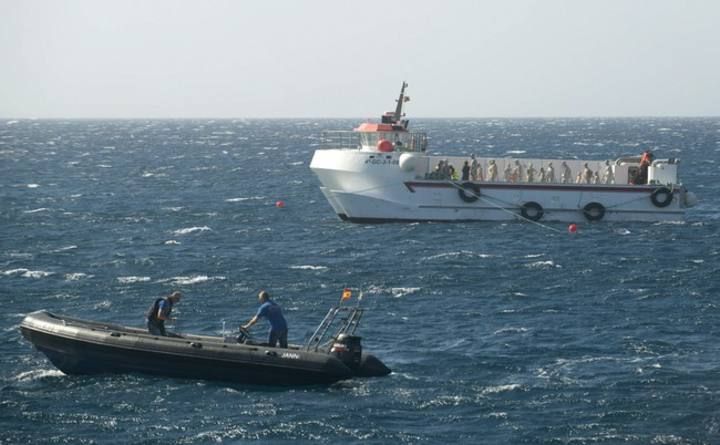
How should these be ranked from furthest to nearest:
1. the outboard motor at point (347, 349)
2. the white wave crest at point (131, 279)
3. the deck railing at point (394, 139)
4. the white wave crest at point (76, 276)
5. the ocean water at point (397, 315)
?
the deck railing at point (394, 139)
the white wave crest at point (76, 276)
the white wave crest at point (131, 279)
the outboard motor at point (347, 349)
the ocean water at point (397, 315)

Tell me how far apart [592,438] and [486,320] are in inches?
517

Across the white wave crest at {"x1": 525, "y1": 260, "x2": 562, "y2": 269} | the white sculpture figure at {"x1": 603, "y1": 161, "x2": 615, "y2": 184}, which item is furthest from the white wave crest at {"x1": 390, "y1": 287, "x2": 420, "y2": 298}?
the white sculpture figure at {"x1": 603, "y1": 161, "x2": 615, "y2": 184}

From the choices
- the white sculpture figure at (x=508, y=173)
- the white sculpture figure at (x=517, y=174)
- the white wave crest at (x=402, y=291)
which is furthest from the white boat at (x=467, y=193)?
the white wave crest at (x=402, y=291)

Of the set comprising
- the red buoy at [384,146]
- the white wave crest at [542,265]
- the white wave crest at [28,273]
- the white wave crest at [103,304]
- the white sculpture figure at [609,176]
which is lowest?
the white wave crest at [28,273]

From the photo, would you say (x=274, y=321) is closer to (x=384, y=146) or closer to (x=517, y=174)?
(x=384, y=146)

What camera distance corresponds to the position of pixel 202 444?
28.2 m

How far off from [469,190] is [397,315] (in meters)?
23.4

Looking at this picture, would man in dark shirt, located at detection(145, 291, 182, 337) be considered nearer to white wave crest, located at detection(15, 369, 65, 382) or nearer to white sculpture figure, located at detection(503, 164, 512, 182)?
Result: white wave crest, located at detection(15, 369, 65, 382)

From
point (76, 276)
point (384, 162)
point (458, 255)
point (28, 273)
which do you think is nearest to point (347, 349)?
point (76, 276)

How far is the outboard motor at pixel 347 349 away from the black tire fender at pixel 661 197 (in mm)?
36368

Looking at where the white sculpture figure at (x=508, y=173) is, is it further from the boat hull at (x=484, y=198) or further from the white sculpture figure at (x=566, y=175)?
the white sculpture figure at (x=566, y=175)

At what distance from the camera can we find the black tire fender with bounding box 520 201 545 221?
65062 mm

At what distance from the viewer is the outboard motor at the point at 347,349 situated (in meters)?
32.2

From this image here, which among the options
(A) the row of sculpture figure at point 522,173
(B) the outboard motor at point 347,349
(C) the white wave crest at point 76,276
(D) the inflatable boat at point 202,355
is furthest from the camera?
(A) the row of sculpture figure at point 522,173
